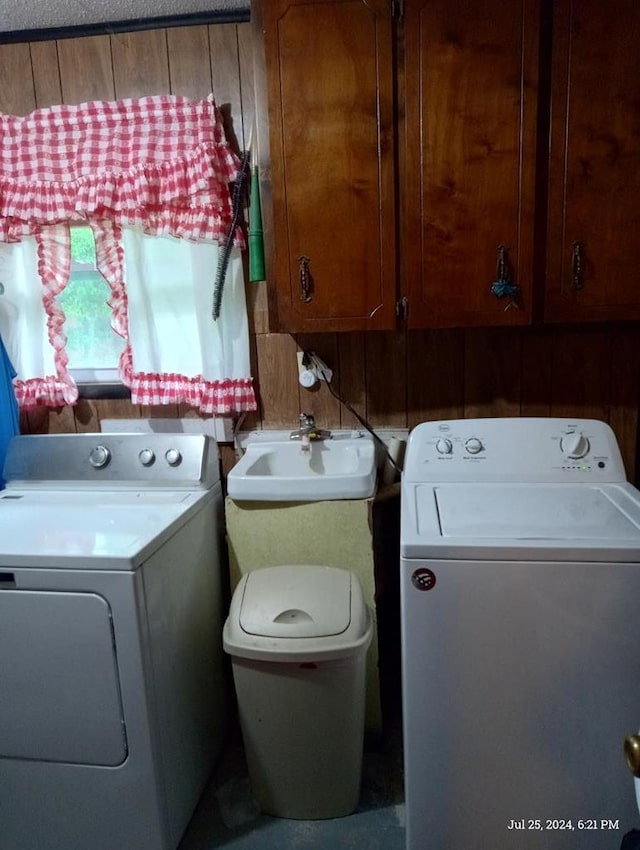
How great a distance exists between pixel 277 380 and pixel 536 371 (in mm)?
878

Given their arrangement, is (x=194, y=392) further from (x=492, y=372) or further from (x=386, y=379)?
(x=492, y=372)

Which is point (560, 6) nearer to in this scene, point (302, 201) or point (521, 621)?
point (302, 201)

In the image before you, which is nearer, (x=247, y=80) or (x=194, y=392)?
(x=247, y=80)

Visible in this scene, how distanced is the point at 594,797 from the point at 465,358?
1269mm

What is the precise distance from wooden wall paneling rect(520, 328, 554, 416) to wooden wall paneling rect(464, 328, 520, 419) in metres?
0.02

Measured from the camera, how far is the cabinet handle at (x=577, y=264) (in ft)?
5.43

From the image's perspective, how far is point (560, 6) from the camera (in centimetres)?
155

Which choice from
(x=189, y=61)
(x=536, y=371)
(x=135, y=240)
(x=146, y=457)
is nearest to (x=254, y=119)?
(x=189, y=61)

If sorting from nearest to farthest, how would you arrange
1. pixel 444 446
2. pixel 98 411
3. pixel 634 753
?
pixel 634 753 < pixel 444 446 < pixel 98 411

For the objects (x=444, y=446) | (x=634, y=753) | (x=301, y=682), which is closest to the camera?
(x=634, y=753)

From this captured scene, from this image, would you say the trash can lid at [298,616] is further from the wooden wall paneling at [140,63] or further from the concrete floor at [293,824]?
the wooden wall paneling at [140,63]

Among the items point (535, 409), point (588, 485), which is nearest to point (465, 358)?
point (535, 409)

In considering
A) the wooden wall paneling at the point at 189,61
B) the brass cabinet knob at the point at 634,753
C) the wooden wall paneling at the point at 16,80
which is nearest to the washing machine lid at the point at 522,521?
the brass cabinet knob at the point at 634,753

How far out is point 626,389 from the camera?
1987 millimetres
